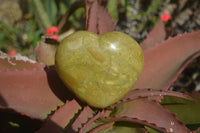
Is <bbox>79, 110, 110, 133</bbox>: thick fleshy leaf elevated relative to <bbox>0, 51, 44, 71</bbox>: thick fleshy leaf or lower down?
lower down

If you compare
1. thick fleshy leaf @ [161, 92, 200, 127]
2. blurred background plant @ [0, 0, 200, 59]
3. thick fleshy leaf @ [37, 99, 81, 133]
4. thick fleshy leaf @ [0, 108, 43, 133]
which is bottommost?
thick fleshy leaf @ [0, 108, 43, 133]

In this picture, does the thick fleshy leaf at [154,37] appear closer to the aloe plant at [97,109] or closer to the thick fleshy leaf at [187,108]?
the aloe plant at [97,109]

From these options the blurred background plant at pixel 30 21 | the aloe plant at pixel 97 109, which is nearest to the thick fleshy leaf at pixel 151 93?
the aloe plant at pixel 97 109

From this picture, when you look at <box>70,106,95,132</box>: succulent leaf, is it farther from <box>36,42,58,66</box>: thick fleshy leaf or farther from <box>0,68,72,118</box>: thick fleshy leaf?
<box>36,42,58,66</box>: thick fleshy leaf

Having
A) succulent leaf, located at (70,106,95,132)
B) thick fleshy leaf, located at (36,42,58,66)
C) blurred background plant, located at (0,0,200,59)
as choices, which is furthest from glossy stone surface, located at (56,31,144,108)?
blurred background plant, located at (0,0,200,59)

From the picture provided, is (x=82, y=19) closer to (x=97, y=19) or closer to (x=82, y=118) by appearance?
(x=97, y=19)

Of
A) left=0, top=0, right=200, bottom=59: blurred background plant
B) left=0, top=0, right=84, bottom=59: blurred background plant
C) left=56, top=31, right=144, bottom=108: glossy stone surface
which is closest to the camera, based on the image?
left=56, top=31, right=144, bottom=108: glossy stone surface

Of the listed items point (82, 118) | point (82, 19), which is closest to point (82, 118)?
point (82, 118)

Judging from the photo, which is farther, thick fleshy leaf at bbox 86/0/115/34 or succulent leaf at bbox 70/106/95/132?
thick fleshy leaf at bbox 86/0/115/34
